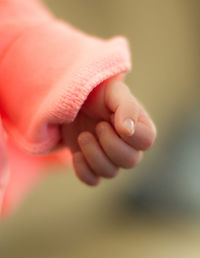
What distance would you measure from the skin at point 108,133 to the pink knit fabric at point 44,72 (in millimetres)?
18

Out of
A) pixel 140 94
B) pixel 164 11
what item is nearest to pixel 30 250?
pixel 140 94

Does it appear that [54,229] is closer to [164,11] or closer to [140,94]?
[140,94]

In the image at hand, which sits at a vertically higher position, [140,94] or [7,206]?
[140,94]

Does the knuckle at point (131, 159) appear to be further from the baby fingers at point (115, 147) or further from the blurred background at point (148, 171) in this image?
the blurred background at point (148, 171)

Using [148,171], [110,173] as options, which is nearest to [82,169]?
[110,173]

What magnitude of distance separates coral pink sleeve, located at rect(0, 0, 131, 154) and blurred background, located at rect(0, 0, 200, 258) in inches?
10.2

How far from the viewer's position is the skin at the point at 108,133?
259 millimetres

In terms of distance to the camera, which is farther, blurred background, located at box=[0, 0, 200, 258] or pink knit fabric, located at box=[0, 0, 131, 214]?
blurred background, located at box=[0, 0, 200, 258]

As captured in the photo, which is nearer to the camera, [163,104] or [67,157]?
[67,157]

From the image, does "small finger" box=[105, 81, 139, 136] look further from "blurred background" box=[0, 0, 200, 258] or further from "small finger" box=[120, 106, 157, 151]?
"blurred background" box=[0, 0, 200, 258]

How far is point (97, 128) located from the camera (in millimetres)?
282

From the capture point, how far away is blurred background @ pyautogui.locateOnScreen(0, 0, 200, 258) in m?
0.55

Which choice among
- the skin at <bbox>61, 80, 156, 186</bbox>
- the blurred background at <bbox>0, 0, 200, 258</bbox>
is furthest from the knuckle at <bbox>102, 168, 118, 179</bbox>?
the blurred background at <bbox>0, 0, 200, 258</bbox>

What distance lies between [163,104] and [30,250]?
395 mm
